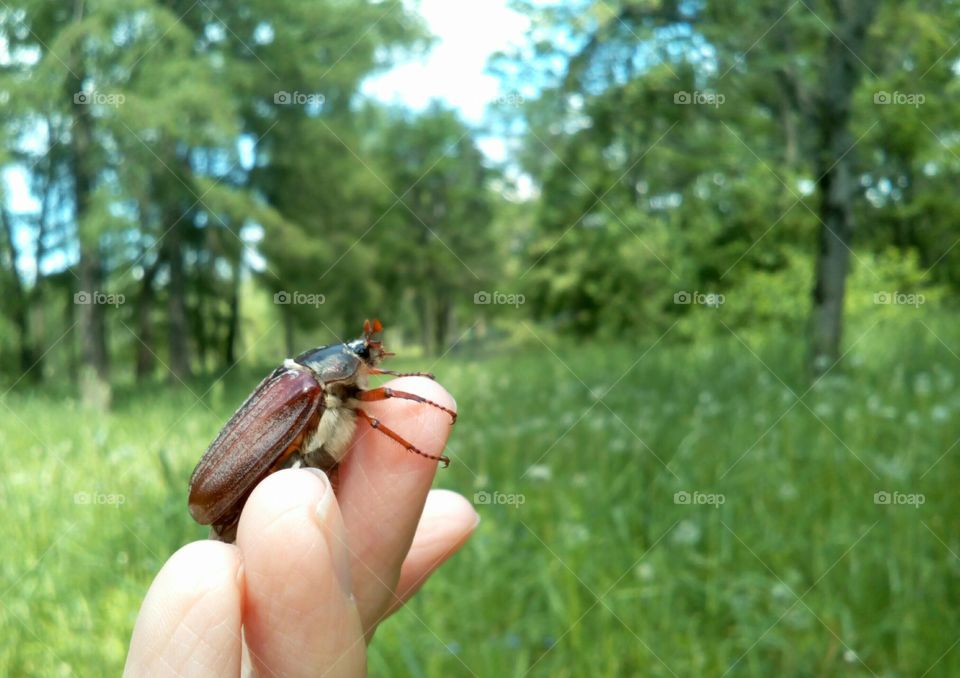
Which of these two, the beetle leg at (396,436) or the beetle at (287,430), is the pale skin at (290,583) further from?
the beetle at (287,430)

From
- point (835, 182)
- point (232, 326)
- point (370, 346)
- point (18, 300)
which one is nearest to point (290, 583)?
point (370, 346)

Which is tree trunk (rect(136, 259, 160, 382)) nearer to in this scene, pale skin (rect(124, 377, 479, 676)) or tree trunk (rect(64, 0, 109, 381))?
tree trunk (rect(64, 0, 109, 381))

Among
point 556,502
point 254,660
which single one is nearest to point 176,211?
point 556,502

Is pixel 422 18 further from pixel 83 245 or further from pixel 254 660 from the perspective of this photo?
pixel 254 660
